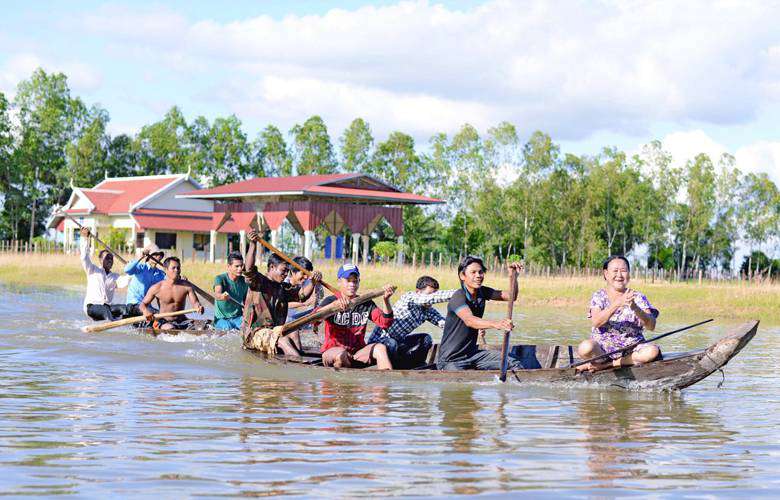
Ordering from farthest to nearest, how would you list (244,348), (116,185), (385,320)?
(116,185) → (244,348) → (385,320)

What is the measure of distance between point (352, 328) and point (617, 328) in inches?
115

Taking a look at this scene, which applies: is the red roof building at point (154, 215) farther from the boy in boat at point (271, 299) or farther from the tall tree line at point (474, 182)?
the boy in boat at point (271, 299)

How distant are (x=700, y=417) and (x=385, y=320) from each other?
3.41 meters

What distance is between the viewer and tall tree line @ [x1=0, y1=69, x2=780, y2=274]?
1943 inches

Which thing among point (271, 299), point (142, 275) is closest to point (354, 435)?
point (271, 299)

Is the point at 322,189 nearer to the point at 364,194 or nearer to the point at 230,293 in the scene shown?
the point at 364,194

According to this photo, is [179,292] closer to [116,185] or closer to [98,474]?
[98,474]

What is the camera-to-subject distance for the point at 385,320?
35.7 ft

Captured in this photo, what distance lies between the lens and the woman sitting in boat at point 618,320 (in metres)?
9.40

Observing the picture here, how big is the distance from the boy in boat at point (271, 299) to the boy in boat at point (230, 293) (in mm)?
781

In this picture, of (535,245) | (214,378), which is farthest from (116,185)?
(214,378)

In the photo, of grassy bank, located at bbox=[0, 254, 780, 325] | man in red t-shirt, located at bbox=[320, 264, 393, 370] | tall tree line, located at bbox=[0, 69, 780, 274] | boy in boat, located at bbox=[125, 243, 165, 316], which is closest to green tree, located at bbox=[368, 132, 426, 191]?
tall tree line, located at bbox=[0, 69, 780, 274]

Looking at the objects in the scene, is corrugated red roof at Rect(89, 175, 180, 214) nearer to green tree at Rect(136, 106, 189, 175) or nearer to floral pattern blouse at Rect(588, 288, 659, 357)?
green tree at Rect(136, 106, 189, 175)

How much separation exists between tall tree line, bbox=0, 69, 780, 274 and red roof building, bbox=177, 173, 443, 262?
29.1ft
